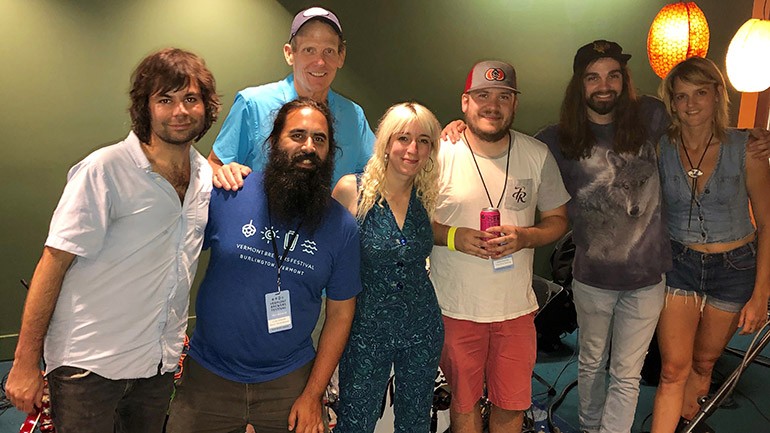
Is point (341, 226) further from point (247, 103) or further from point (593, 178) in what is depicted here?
point (593, 178)

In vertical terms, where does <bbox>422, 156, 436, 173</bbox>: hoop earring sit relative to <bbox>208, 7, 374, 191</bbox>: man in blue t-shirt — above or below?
below

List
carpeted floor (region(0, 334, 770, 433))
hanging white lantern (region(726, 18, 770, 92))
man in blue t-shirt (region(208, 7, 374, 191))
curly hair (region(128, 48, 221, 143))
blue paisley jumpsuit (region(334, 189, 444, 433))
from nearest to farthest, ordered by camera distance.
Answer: curly hair (region(128, 48, 221, 143)), blue paisley jumpsuit (region(334, 189, 444, 433)), man in blue t-shirt (region(208, 7, 374, 191)), carpeted floor (region(0, 334, 770, 433)), hanging white lantern (region(726, 18, 770, 92))

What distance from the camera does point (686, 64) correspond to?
250 centimetres

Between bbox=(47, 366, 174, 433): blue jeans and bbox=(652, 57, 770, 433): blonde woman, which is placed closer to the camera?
bbox=(47, 366, 174, 433): blue jeans

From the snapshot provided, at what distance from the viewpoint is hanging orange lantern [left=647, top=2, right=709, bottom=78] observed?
379 cm

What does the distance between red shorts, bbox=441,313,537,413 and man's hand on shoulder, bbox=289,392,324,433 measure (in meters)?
0.65

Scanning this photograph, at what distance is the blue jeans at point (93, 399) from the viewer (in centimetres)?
164

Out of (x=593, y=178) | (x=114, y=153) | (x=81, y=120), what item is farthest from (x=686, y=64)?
(x=81, y=120)

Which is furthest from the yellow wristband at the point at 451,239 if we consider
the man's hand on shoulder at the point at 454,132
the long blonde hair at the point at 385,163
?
the man's hand on shoulder at the point at 454,132

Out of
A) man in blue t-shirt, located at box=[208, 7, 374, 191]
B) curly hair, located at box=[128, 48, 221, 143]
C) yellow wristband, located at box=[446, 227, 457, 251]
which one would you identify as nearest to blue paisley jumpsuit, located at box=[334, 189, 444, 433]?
yellow wristband, located at box=[446, 227, 457, 251]

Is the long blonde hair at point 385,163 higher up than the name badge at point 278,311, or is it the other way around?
the long blonde hair at point 385,163

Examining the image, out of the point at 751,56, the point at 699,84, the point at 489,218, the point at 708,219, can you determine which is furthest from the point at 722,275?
the point at 751,56

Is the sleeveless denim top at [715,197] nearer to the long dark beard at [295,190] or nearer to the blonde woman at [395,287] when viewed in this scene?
the blonde woman at [395,287]

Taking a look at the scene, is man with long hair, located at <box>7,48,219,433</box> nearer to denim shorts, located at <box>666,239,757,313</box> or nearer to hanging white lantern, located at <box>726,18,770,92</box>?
denim shorts, located at <box>666,239,757,313</box>
